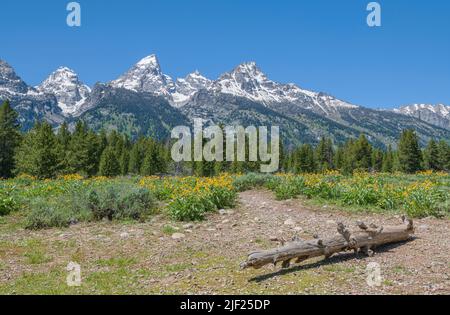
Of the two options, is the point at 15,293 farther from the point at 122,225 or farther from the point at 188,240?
the point at 122,225

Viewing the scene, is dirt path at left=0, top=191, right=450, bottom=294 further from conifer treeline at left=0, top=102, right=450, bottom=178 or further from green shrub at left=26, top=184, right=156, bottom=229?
conifer treeline at left=0, top=102, right=450, bottom=178

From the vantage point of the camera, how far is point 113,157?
7169 cm

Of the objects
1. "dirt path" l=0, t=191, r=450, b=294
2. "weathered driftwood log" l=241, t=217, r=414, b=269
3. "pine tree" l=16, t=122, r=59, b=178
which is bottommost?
"dirt path" l=0, t=191, r=450, b=294

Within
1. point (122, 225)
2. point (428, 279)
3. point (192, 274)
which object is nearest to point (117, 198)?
point (122, 225)

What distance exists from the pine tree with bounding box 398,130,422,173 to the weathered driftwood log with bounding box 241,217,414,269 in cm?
6999

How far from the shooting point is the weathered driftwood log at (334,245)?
7384 mm

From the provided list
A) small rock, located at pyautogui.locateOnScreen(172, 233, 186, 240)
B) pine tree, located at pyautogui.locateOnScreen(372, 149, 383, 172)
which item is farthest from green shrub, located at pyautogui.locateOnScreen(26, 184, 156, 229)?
pine tree, located at pyautogui.locateOnScreen(372, 149, 383, 172)

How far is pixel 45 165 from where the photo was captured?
149 ft

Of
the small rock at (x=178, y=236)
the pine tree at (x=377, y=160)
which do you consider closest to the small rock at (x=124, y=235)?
the small rock at (x=178, y=236)

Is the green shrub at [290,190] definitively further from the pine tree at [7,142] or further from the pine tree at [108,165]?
the pine tree at [108,165]

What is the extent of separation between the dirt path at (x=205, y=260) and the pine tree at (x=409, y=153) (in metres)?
66.9

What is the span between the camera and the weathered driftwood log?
24.2 ft

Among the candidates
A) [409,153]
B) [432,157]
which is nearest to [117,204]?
[409,153]
